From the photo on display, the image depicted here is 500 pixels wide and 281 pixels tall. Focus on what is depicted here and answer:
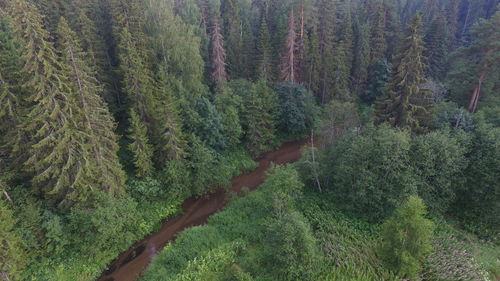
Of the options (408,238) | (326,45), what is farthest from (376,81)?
(408,238)

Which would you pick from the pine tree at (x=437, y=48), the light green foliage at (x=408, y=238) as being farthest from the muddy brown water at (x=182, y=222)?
the pine tree at (x=437, y=48)

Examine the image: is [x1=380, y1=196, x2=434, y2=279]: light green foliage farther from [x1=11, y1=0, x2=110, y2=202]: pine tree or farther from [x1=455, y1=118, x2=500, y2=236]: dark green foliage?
[x1=11, y1=0, x2=110, y2=202]: pine tree

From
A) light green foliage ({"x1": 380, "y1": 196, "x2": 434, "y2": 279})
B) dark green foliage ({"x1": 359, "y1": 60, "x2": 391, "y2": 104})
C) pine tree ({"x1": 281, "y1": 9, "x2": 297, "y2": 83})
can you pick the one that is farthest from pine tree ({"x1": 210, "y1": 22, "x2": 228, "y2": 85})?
light green foliage ({"x1": 380, "y1": 196, "x2": 434, "y2": 279})

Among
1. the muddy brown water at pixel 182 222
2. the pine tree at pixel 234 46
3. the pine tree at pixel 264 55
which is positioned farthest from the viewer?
the pine tree at pixel 234 46

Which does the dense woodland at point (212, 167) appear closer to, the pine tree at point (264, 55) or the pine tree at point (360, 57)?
the pine tree at point (264, 55)

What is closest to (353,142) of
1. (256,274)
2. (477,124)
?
(477,124)

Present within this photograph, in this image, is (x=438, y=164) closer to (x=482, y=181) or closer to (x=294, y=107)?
(x=482, y=181)
